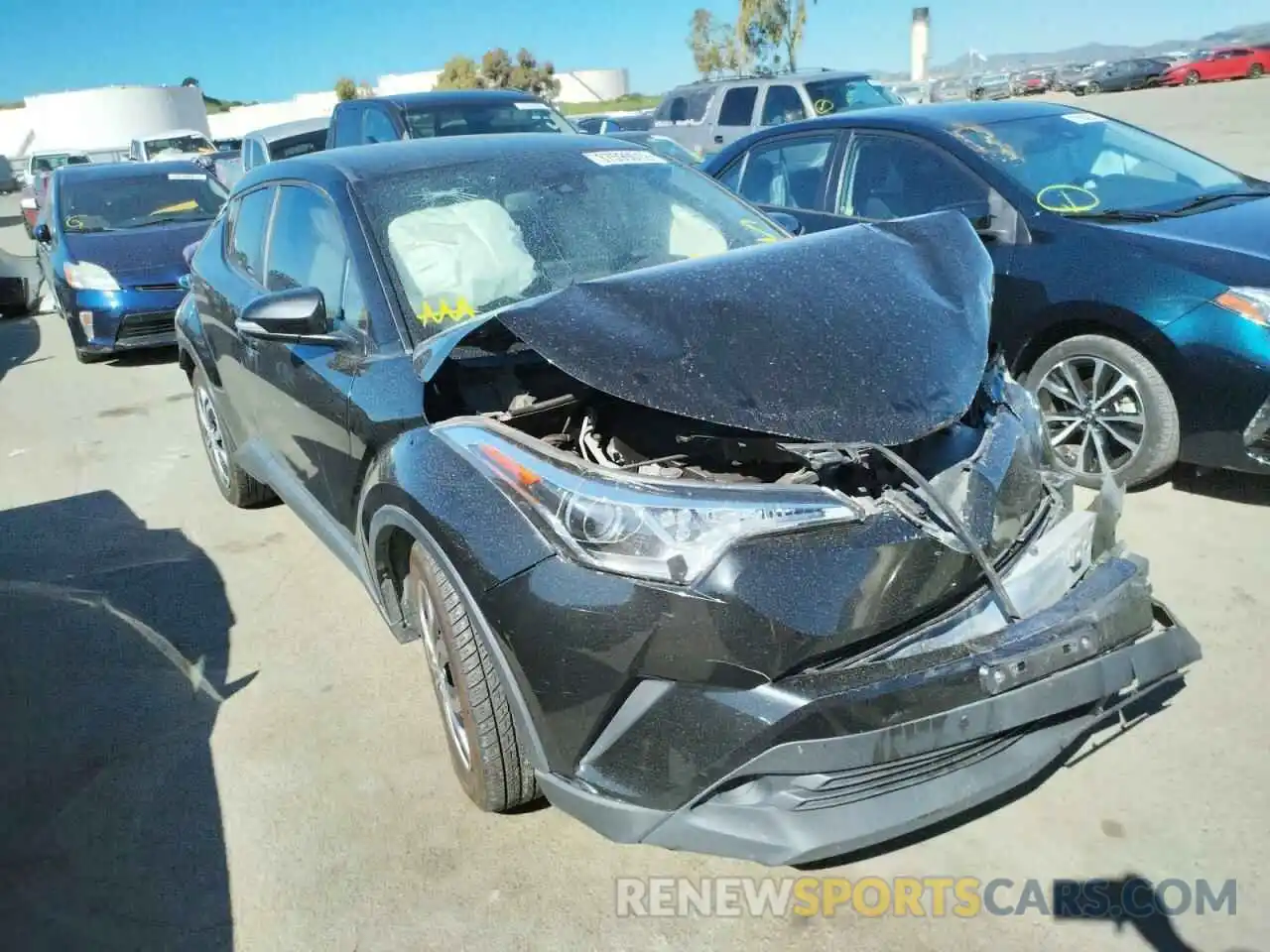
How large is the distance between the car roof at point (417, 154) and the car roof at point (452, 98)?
672 centimetres

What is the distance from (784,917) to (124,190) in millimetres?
10013

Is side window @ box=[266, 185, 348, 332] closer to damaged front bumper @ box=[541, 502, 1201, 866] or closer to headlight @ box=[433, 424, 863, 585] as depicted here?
headlight @ box=[433, 424, 863, 585]


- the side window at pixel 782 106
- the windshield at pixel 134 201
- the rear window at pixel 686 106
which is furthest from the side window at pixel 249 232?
the rear window at pixel 686 106

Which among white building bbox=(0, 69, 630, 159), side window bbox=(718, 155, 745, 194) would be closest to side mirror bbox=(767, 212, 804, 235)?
side window bbox=(718, 155, 745, 194)

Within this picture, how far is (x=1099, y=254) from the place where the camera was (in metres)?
4.34

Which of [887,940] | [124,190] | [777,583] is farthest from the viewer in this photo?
[124,190]

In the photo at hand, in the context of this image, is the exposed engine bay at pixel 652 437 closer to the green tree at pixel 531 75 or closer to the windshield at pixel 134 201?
the windshield at pixel 134 201

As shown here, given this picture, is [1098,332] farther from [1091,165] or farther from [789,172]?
[789,172]

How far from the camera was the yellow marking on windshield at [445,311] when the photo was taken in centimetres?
312

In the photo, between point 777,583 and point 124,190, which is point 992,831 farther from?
point 124,190

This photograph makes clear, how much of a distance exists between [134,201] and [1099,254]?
8.97 m

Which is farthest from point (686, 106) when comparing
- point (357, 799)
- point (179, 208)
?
point (357, 799)

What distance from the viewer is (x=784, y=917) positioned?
2.43 metres

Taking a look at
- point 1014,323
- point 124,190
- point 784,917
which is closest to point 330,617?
point 784,917
